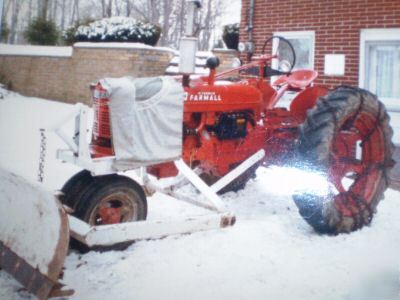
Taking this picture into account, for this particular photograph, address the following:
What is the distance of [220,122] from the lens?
10.6 feet

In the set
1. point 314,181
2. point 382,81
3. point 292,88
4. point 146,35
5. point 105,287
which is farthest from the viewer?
point 146,35

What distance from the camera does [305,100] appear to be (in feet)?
11.9

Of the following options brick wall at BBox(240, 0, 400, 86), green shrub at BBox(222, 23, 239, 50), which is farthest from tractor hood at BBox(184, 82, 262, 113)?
green shrub at BBox(222, 23, 239, 50)

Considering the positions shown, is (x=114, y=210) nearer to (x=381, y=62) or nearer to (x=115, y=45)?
(x=381, y=62)

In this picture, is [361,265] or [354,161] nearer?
[361,265]

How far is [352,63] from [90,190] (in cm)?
399

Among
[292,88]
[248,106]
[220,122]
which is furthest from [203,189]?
[292,88]

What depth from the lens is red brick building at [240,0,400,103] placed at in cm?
512

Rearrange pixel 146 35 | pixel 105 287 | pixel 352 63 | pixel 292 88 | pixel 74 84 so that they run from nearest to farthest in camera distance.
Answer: pixel 105 287 < pixel 292 88 < pixel 352 63 < pixel 74 84 < pixel 146 35

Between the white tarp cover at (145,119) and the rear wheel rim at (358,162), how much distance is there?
1.16 metres

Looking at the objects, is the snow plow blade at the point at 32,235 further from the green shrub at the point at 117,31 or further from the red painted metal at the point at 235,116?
the green shrub at the point at 117,31

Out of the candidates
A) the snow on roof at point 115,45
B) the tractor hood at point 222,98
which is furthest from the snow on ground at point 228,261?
the snow on roof at point 115,45

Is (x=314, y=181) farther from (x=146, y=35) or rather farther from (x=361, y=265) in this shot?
(x=146, y=35)

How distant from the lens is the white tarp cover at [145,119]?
2584mm
